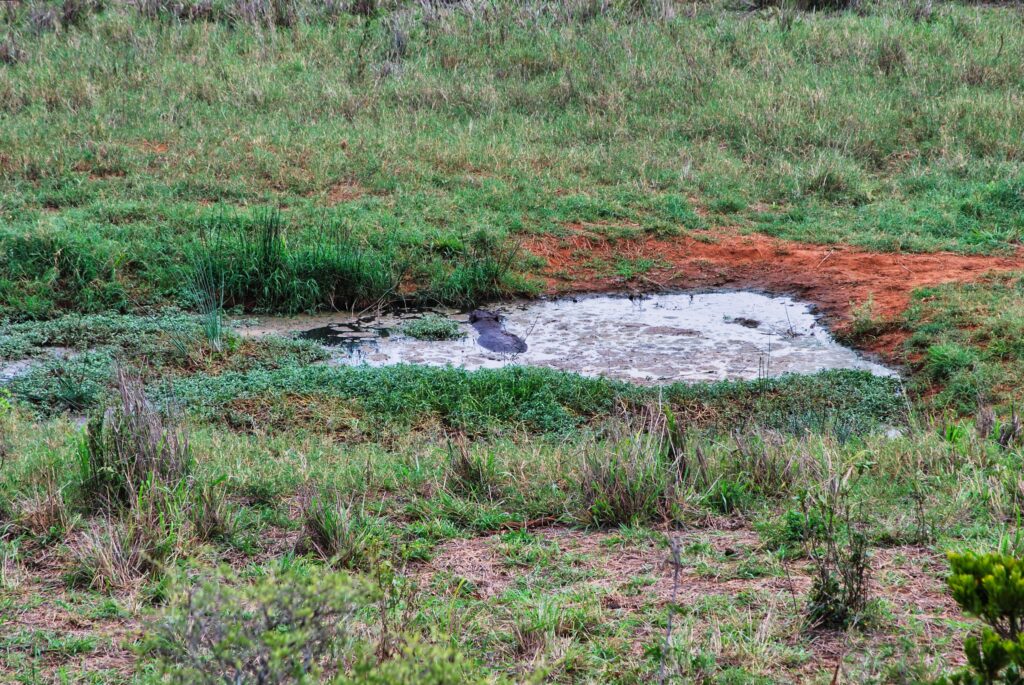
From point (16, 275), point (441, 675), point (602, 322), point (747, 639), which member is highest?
point (441, 675)

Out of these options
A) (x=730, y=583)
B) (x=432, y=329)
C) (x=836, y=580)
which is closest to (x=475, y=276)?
(x=432, y=329)

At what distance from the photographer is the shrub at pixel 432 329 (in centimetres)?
873

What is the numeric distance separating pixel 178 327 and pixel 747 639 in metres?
6.34

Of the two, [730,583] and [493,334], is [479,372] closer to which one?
[493,334]

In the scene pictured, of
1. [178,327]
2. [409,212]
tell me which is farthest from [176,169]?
[178,327]

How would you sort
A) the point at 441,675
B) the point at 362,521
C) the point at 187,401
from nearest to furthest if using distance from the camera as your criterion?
1. the point at 441,675
2. the point at 362,521
3. the point at 187,401

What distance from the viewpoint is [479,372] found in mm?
7461

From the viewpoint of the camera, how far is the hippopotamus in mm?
8438

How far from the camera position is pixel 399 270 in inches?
378

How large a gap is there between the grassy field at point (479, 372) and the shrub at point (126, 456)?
0.05 ft

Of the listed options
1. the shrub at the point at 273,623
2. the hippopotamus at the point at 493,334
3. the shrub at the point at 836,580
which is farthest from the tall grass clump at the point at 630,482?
the hippopotamus at the point at 493,334

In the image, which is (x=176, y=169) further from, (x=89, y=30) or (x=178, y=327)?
(x=89, y=30)

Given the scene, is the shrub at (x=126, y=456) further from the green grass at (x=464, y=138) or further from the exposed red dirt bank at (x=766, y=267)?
the exposed red dirt bank at (x=766, y=267)

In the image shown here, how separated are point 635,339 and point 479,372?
1.75m
